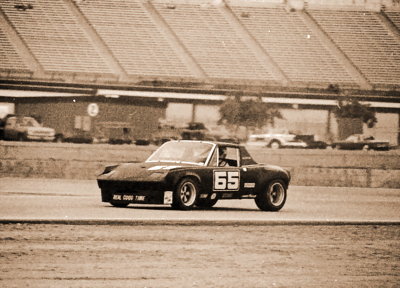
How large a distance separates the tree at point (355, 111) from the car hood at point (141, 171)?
128 ft

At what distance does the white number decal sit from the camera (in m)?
14.8

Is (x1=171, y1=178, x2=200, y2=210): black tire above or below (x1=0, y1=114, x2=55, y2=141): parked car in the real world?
below

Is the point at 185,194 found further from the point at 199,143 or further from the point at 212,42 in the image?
the point at 212,42

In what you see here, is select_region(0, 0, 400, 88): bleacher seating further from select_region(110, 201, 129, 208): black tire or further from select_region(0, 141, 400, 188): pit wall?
select_region(110, 201, 129, 208): black tire

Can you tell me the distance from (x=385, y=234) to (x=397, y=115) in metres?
46.1

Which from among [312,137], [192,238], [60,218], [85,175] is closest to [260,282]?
[192,238]

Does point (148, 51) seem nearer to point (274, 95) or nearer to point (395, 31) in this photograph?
point (274, 95)

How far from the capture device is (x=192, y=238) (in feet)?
34.0

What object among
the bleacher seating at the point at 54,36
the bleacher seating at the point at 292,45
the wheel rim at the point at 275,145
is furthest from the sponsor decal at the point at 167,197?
the bleacher seating at the point at 292,45

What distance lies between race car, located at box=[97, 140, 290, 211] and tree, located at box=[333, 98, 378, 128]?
124 feet

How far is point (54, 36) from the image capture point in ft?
183

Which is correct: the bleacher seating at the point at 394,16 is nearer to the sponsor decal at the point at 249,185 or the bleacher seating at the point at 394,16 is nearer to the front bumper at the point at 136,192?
the sponsor decal at the point at 249,185

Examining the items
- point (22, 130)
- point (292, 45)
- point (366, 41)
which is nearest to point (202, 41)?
point (292, 45)

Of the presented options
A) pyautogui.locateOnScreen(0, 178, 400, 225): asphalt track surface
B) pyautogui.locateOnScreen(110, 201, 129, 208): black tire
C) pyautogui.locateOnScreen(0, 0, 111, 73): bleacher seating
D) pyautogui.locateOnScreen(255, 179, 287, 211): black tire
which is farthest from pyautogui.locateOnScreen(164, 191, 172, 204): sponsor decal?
pyautogui.locateOnScreen(0, 0, 111, 73): bleacher seating
